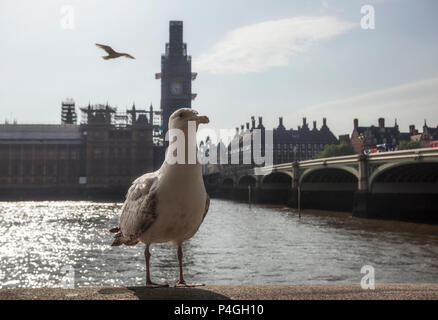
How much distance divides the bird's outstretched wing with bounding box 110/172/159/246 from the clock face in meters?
148

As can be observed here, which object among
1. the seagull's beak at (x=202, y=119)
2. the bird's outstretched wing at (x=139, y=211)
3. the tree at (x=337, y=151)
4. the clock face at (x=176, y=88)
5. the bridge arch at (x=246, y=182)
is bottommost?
the bridge arch at (x=246, y=182)

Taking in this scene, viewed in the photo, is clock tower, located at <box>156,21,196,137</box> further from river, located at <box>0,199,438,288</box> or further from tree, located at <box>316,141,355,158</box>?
river, located at <box>0,199,438,288</box>

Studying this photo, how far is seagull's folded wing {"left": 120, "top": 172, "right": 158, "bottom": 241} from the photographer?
4176mm

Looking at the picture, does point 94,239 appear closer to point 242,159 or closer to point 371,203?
point 371,203

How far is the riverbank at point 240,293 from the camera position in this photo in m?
3.63

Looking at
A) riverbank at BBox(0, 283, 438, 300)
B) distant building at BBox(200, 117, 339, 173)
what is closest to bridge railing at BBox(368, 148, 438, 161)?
riverbank at BBox(0, 283, 438, 300)

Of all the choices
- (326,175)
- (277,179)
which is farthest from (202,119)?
(277,179)

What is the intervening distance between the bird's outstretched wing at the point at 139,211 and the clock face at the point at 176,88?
147946 millimetres

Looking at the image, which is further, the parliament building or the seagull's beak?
the parliament building

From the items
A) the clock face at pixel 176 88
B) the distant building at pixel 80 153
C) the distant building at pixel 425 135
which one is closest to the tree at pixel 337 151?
the distant building at pixel 425 135

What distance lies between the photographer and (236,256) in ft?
65.8

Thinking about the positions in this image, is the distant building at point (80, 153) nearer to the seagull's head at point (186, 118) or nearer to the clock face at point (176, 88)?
the clock face at point (176, 88)

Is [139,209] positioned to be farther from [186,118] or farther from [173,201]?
[186,118]
